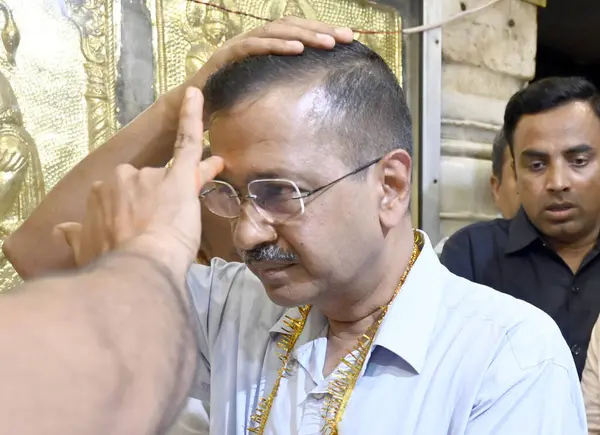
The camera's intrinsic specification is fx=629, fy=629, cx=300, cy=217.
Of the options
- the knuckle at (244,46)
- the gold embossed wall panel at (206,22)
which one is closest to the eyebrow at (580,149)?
the gold embossed wall panel at (206,22)

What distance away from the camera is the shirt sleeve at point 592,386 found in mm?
1369

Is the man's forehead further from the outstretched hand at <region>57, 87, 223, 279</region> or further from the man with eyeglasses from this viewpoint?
the outstretched hand at <region>57, 87, 223, 279</region>

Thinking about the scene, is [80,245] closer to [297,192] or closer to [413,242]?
[297,192]

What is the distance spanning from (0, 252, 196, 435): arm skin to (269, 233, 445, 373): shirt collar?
46 centimetres

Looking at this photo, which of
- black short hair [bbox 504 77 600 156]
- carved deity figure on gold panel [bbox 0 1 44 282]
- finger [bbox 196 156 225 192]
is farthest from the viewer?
black short hair [bbox 504 77 600 156]

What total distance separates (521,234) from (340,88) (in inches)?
44.5

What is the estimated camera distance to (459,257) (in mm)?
1932

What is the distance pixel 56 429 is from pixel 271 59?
0.69 metres

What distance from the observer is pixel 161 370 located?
0.49 metres

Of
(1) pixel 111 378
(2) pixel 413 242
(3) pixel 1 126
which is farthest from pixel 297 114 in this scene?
(3) pixel 1 126

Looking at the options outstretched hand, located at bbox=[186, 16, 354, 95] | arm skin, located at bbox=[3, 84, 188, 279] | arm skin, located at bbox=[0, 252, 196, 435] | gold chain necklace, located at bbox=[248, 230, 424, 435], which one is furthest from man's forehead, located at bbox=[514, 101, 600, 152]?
arm skin, located at bbox=[0, 252, 196, 435]

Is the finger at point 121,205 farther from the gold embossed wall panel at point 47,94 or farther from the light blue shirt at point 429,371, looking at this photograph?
the gold embossed wall panel at point 47,94

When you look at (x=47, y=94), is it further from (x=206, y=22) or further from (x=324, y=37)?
(x=324, y=37)

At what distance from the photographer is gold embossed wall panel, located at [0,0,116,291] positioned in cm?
149
